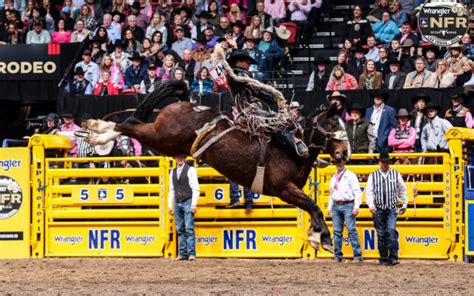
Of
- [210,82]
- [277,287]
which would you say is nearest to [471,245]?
[277,287]

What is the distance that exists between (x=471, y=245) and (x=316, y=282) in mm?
3349

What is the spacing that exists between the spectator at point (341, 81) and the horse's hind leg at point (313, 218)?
19.5 ft

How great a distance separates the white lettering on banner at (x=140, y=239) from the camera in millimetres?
18234

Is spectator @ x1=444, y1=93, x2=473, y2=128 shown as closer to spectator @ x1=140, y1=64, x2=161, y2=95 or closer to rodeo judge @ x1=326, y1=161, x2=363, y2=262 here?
rodeo judge @ x1=326, y1=161, x2=363, y2=262

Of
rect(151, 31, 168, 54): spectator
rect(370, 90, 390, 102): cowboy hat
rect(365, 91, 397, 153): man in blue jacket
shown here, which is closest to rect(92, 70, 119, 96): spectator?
rect(151, 31, 168, 54): spectator

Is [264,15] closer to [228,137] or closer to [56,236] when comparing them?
[56,236]

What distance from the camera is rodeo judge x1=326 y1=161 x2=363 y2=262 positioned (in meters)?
17.0

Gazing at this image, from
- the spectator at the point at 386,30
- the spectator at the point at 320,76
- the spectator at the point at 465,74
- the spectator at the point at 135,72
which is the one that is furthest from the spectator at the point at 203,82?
the spectator at the point at 465,74

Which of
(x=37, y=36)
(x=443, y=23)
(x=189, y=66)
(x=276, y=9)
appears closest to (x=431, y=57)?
(x=443, y=23)

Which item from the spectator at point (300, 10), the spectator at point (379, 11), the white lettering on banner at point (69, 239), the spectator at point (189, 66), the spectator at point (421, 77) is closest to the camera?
the white lettering on banner at point (69, 239)

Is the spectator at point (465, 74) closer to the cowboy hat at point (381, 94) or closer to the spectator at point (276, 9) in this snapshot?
the cowboy hat at point (381, 94)

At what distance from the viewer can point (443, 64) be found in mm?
18875

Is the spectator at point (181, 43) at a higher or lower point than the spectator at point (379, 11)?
lower

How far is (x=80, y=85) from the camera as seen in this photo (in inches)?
866
